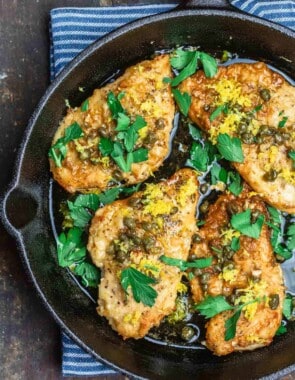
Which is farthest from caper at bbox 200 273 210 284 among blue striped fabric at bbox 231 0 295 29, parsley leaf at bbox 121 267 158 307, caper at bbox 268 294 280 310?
blue striped fabric at bbox 231 0 295 29

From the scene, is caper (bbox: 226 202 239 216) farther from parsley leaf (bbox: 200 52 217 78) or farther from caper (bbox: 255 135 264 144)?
parsley leaf (bbox: 200 52 217 78)

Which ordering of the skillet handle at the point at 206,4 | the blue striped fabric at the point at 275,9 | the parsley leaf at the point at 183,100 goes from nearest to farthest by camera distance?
the skillet handle at the point at 206,4
the parsley leaf at the point at 183,100
the blue striped fabric at the point at 275,9

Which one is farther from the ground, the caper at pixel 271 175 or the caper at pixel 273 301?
the caper at pixel 271 175

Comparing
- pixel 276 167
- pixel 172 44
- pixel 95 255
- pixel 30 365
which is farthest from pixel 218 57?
pixel 30 365

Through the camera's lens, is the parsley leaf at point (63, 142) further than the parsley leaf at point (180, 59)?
No

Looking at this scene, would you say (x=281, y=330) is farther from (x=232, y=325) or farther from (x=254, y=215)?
(x=254, y=215)

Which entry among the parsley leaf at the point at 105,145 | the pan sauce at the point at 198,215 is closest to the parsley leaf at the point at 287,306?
the pan sauce at the point at 198,215

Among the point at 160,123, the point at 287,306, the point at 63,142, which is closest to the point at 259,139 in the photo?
the point at 160,123

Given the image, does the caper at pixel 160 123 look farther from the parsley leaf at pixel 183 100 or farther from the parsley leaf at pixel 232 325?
the parsley leaf at pixel 232 325
